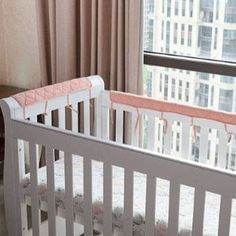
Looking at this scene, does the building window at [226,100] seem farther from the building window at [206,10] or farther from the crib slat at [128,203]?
the crib slat at [128,203]

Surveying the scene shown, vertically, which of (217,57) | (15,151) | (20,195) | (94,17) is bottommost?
(20,195)

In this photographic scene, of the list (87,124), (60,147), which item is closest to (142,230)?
(60,147)

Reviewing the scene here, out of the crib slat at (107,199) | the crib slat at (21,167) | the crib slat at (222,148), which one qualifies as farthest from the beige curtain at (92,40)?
the crib slat at (107,199)

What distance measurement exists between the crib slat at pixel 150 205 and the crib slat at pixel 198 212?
0.16m

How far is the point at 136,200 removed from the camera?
2.04m

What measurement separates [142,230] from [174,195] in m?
0.25

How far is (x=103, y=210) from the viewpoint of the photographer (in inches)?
76.5

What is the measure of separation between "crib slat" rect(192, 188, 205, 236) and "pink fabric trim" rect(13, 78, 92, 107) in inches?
35.0

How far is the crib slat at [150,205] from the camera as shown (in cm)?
176

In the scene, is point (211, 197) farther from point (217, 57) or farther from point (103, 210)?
point (217, 57)

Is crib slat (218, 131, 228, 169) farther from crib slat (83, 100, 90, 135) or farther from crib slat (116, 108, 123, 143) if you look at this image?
crib slat (83, 100, 90, 135)

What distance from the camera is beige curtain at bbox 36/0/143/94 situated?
97.4 inches

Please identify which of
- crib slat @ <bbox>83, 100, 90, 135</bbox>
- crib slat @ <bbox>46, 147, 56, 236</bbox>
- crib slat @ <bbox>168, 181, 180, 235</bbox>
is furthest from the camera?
crib slat @ <bbox>83, 100, 90, 135</bbox>

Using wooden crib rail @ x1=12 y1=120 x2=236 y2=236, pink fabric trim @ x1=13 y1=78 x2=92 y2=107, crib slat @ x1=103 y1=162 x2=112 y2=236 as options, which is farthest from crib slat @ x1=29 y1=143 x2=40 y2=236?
crib slat @ x1=103 y1=162 x2=112 y2=236
